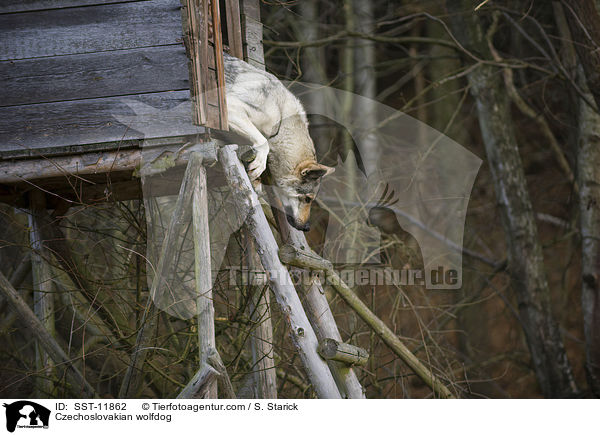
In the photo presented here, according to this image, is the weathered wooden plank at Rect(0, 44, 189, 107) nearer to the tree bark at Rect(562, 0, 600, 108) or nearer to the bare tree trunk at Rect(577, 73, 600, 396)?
the tree bark at Rect(562, 0, 600, 108)

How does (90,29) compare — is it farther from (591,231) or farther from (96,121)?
(591,231)

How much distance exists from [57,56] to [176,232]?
1.24 meters

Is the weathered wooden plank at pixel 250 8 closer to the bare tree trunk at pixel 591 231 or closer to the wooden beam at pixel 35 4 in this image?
the wooden beam at pixel 35 4

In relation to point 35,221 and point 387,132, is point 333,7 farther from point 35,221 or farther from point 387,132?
point 35,221

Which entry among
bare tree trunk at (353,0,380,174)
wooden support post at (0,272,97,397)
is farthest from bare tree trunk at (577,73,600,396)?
wooden support post at (0,272,97,397)

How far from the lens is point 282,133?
14.6 ft

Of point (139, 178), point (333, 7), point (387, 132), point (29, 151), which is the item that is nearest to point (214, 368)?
point (139, 178)

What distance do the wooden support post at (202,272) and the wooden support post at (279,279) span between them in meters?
0.16

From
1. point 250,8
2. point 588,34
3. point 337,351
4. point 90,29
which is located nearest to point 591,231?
point 588,34
